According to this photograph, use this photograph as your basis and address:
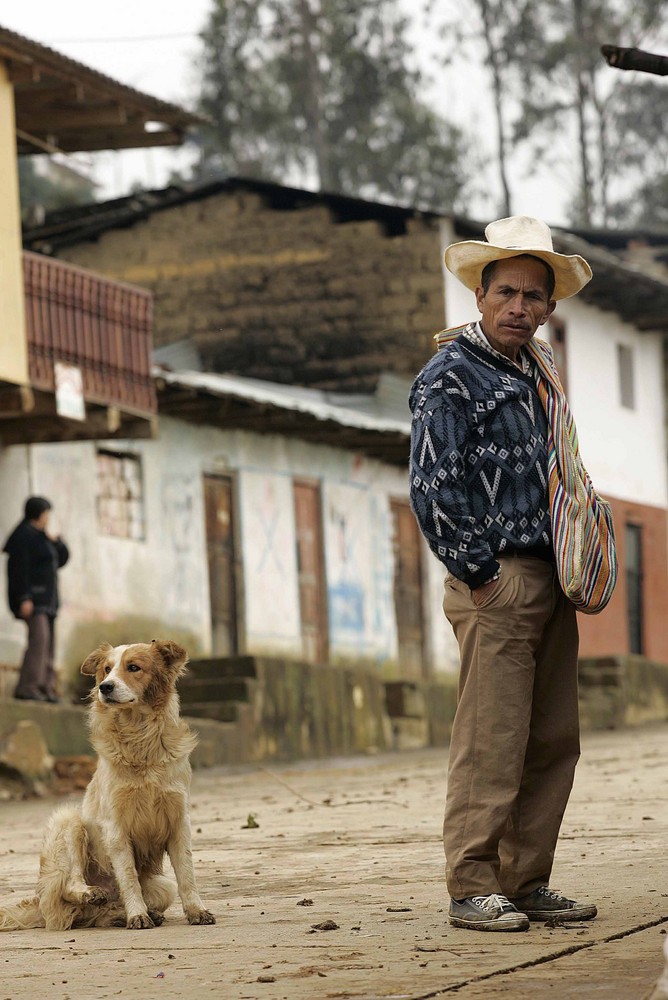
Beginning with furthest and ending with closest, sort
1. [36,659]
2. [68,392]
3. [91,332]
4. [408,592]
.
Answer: [408,592]
[91,332]
[68,392]
[36,659]

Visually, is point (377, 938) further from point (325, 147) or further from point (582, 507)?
point (325, 147)

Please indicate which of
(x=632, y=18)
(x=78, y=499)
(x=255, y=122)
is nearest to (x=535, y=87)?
(x=632, y=18)

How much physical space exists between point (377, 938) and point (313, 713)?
1509cm

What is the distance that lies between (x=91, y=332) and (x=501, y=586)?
14.5 m

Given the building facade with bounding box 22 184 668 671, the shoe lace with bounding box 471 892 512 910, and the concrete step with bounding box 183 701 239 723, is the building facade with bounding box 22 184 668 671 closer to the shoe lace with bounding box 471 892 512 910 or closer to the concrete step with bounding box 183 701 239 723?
the concrete step with bounding box 183 701 239 723

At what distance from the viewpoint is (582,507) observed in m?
6.21

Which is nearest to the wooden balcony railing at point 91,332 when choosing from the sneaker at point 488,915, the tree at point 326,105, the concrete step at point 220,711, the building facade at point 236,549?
the building facade at point 236,549

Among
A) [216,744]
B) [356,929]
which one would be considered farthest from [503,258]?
[216,744]

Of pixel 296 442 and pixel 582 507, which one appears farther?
pixel 296 442

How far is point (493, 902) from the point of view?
19.7ft

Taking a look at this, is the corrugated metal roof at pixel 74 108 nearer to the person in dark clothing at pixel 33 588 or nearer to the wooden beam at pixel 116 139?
the wooden beam at pixel 116 139

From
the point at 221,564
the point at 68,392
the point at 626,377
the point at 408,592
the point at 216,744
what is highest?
the point at 626,377

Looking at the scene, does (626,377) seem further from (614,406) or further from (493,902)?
(493,902)

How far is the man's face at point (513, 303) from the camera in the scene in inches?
249
